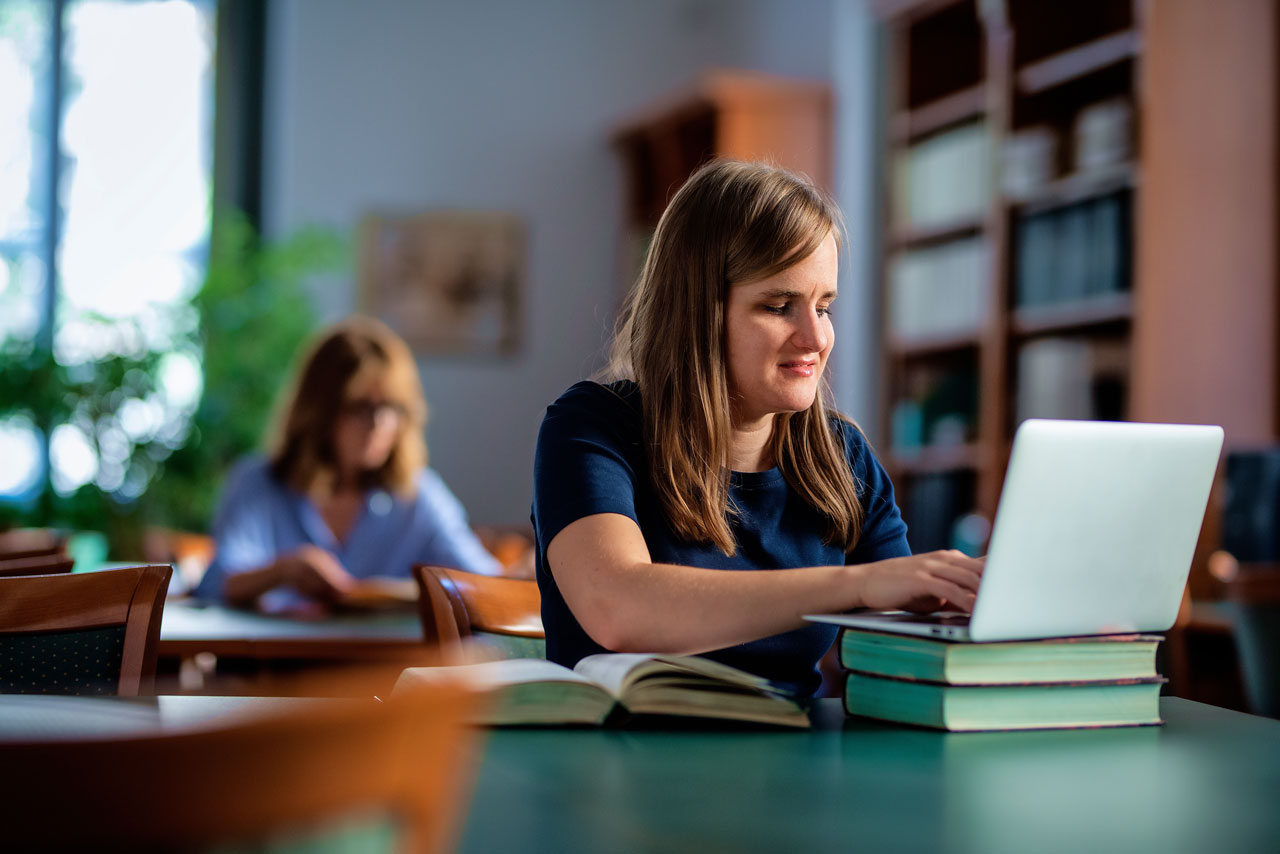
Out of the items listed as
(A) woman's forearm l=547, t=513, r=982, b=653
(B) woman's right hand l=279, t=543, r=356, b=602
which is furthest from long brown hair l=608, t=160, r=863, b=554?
(B) woman's right hand l=279, t=543, r=356, b=602

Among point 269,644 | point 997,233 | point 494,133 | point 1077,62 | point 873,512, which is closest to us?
point 873,512

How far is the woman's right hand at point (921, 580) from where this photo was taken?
1.14 m

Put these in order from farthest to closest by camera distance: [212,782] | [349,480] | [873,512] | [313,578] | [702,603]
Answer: [349,480] → [313,578] → [873,512] → [702,603] → [212,782]

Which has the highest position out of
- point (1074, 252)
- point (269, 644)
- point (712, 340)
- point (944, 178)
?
point (944, 178)

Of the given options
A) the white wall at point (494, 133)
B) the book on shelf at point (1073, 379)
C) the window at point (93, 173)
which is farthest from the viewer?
the white wall at point (494, 133)

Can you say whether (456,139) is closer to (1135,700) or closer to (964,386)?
(964,386)

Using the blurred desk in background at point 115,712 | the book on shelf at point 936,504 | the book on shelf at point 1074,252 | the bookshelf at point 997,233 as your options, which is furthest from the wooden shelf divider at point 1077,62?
the blurred desk in background at point 115,712

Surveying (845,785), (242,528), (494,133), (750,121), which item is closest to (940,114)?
(750,121)

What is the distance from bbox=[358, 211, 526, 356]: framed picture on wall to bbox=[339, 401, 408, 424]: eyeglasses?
11.8 feet

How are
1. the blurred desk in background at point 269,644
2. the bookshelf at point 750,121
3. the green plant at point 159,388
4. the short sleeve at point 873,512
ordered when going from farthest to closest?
1. the green plant at point 159,388
2. the bookshelf at point 750,121
3. the blurred desk in background at point 269,644
4. the short sleeve at point 873,512

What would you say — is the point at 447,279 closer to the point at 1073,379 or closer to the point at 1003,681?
the point at 1073,379

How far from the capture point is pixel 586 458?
140 centimetres

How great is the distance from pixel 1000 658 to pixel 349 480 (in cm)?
→ 227

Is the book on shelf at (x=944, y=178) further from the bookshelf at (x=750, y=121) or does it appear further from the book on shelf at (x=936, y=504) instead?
the book on shelf at (x=936, y=504)
